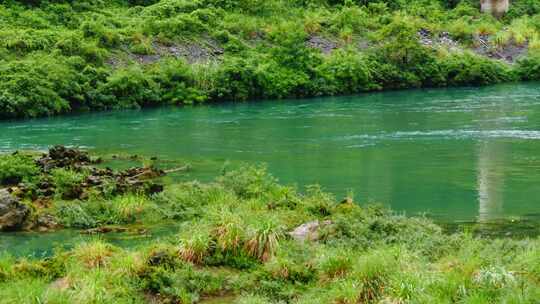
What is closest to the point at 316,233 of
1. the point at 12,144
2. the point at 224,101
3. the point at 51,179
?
the point at 51,179

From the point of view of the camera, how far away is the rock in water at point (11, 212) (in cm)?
1917

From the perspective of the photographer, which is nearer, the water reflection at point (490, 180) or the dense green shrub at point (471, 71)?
the water reflection at point (490, 180)

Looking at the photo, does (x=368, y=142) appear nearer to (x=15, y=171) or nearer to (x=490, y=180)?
(x=490, y=180)

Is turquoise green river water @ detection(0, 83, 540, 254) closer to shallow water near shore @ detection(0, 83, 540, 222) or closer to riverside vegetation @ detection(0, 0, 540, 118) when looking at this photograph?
shallow water near shore @ detection(0, 83, 540, 222)

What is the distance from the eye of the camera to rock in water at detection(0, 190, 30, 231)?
62.9ft

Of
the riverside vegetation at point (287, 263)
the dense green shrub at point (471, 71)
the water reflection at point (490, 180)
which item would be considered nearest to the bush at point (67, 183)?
the riverside vegetation at point (287, 263)

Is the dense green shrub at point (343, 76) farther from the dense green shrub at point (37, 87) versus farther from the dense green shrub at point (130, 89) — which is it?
the dense green shrub at point (37, 87)

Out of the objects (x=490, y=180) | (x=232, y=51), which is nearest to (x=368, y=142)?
(x=490, y=180)

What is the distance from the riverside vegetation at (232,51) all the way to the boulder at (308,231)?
3070 centimetres

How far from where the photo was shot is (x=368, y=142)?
33.9 m

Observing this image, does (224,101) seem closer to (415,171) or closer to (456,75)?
(456,75)

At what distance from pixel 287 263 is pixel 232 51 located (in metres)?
46.7

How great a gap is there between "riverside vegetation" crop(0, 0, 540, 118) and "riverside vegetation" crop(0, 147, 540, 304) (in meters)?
30.1

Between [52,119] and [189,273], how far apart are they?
32436 millimetres
